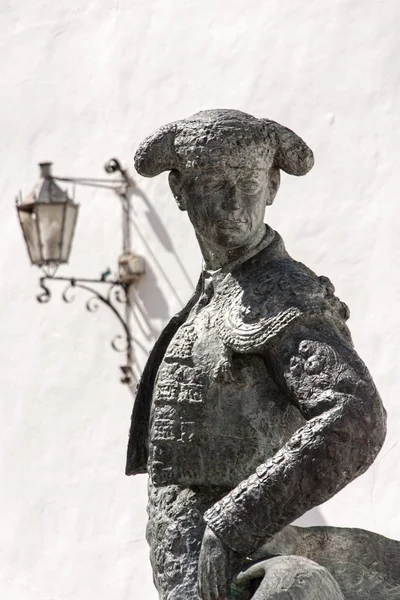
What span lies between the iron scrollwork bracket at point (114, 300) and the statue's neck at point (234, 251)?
14.3 ft

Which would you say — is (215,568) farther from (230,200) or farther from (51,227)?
(51,227)

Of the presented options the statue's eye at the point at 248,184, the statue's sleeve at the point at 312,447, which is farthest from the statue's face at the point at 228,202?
the statue's sleeve at the point at 312,447

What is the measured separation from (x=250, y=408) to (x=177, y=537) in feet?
0.79

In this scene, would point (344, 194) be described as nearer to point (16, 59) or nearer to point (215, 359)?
point (16, 59)

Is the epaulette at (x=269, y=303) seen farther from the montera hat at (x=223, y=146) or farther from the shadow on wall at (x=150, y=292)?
the shadow on wall at (x=150, y=292)

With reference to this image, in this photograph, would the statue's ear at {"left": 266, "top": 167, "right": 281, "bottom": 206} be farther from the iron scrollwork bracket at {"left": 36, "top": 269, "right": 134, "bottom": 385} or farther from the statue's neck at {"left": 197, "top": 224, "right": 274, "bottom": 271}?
the iron scrollwork bracket at {"left": 36, "top": 269, "right": 134, "bottom": 385}

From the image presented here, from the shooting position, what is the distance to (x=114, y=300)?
7.93 m

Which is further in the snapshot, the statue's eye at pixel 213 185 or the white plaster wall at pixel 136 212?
the white plaster wall at pixel 136 212

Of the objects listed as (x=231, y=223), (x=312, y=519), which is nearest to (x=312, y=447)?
(x=231, y=223)

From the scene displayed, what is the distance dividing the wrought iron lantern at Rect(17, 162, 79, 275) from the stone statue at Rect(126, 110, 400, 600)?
4.05 metres

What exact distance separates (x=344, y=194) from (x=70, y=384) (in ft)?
5.27

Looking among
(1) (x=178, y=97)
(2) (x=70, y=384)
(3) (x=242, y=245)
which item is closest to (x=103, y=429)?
(2) (x=70, y=384)

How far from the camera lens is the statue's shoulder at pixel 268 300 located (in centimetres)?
316

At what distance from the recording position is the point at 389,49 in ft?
22.4
